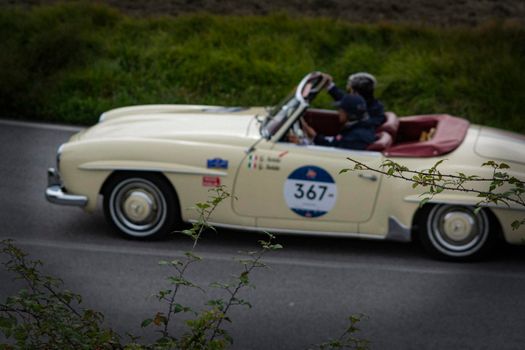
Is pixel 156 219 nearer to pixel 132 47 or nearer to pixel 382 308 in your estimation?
pixel 382 308

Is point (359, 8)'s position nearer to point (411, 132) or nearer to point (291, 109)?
point (411, 132)

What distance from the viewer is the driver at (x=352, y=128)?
8805 mm

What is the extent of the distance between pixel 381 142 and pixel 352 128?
0.95ft

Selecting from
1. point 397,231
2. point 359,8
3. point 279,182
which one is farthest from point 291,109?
point 359,8

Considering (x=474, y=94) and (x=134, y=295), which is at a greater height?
(x=474, y=94)

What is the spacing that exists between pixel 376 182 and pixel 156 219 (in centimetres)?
188

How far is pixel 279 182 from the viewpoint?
8.53 meters

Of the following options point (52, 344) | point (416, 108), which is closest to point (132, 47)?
point (416, 108)

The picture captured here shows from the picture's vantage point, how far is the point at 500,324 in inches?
297

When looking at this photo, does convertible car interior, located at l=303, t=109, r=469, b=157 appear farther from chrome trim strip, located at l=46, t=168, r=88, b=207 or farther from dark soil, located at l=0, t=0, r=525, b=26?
dark soil, located at l=0, t=0, r=525, b=26

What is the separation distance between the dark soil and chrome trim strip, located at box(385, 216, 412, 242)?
277 inches

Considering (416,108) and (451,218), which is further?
(416,108)

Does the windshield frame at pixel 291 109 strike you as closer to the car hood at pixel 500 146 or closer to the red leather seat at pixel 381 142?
the red leather seat at pixel 381 142

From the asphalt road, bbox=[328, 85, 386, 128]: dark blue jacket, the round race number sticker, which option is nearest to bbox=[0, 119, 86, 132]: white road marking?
the asphalt road
